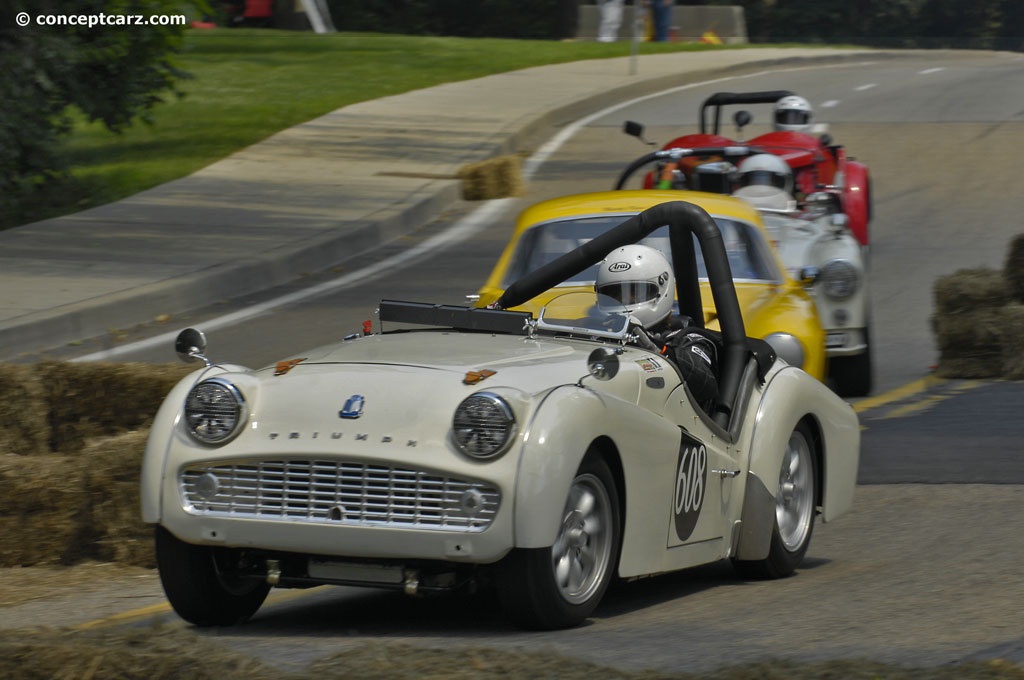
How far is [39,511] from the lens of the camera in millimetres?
7254

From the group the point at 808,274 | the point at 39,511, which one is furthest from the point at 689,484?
the point at 808,274

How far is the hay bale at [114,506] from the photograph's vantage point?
719 cm

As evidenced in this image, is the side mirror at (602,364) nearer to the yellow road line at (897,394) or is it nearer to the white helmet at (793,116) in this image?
the yellow road line at (897,394)

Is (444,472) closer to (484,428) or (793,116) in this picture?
(484,428)

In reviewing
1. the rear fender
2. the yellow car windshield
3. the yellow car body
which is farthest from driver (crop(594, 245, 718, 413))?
the rear fender

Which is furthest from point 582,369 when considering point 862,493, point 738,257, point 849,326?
point 849,326

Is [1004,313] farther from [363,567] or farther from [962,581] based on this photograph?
[363,567]

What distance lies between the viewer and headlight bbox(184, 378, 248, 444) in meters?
5.88

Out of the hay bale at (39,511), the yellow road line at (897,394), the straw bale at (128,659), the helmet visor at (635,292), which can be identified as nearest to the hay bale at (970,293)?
the yellow road line at (897,394)

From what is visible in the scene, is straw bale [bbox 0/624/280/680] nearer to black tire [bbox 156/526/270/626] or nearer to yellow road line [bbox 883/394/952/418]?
black tire [bbox 156/526/270/626]

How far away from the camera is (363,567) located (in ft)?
18.8

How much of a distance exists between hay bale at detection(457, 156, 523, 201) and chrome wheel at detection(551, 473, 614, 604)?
47.4ft

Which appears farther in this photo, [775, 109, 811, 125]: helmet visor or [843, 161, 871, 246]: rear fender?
[775, 109, 811, 125]: helmet visor

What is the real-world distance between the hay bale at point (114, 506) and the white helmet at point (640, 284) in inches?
79.3
